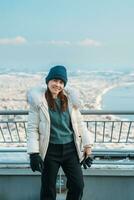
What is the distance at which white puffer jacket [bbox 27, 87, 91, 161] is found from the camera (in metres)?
2.50

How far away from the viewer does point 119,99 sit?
11.6 ft

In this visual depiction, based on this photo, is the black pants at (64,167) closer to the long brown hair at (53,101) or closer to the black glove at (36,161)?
the black glove at (36,161)

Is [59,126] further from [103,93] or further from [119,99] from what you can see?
[103,93]

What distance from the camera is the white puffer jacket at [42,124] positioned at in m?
2.50

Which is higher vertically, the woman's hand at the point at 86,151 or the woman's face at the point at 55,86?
the woman's face at the point at 55,86

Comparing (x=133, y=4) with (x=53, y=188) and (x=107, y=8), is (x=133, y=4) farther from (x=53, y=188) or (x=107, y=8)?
(x=53, y=188)

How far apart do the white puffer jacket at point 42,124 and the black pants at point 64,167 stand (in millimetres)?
44

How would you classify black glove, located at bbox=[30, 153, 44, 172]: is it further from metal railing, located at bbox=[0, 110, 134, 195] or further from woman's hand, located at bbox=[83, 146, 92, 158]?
metal railing, located at bbox=[0, 110, 134, 195]

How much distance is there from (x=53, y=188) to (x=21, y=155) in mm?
935

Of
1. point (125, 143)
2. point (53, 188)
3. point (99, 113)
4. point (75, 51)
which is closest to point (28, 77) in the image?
point (75, 51)

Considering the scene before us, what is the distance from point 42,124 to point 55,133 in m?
0.10

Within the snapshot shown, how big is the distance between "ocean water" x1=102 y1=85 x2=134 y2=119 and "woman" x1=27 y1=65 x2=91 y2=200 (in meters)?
0.87

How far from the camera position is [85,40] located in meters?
3.68

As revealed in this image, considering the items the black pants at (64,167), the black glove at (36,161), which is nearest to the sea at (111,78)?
the black pants at (64,167)
